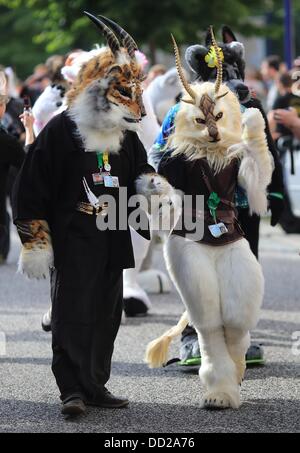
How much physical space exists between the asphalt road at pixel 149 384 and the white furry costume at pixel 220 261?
257mm

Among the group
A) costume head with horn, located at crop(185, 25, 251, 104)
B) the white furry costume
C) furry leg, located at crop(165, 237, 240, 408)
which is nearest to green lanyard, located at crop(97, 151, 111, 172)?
the white furry costume

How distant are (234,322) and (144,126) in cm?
261

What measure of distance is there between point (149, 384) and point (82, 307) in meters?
1.04

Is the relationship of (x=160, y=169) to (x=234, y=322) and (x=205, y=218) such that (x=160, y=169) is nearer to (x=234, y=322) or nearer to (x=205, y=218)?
(x=205, y=218)

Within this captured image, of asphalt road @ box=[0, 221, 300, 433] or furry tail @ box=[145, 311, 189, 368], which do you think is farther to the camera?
furry tail @ box=[145, 311, 189, 368]

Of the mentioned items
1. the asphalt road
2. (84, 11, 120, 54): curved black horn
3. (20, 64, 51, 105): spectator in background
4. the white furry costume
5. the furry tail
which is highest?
(20, 64, 51, 105): spectator in background

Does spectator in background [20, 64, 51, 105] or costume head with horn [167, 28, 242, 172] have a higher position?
spectator in background [20, 64, 51, 105]

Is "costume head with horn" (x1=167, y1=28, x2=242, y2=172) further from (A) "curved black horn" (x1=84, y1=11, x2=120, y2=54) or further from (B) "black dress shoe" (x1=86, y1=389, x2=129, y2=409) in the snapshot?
(B) "black dress shoe" (x1=86, y1=389, x2=129, y2=409)

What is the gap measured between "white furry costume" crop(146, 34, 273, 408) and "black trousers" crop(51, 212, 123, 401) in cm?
43

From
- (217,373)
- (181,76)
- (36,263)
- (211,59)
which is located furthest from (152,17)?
(36,263)

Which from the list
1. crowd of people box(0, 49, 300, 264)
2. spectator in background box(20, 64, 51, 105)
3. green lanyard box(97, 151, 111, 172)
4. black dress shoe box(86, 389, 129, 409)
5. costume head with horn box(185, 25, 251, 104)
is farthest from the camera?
spectator in background box(20, 64, 51, 105)

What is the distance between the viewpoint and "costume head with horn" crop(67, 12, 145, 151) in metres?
6.02

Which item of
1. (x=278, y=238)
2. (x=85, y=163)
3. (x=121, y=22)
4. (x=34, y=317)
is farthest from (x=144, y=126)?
(x=121, y=22)

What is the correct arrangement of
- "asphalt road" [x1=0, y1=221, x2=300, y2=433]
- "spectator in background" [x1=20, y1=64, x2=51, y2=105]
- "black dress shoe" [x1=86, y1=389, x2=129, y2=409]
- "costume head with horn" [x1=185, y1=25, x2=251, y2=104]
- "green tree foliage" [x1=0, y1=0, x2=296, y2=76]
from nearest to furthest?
1. "asphalt road" [x1=0, y1=221, x2=300, y2=433]
2. "black dress shoe" [x1=86, y1=389, x2=129, y2=409]
3. "costume head with horn" [x1=185, y1=25, x2=251, y2=104]
4. "spectator in background" [x1=20, y1=64, x2=51, y2=105]
5. "green tree foliage" [x1=0, y1=0, x2=296, y2=76]
